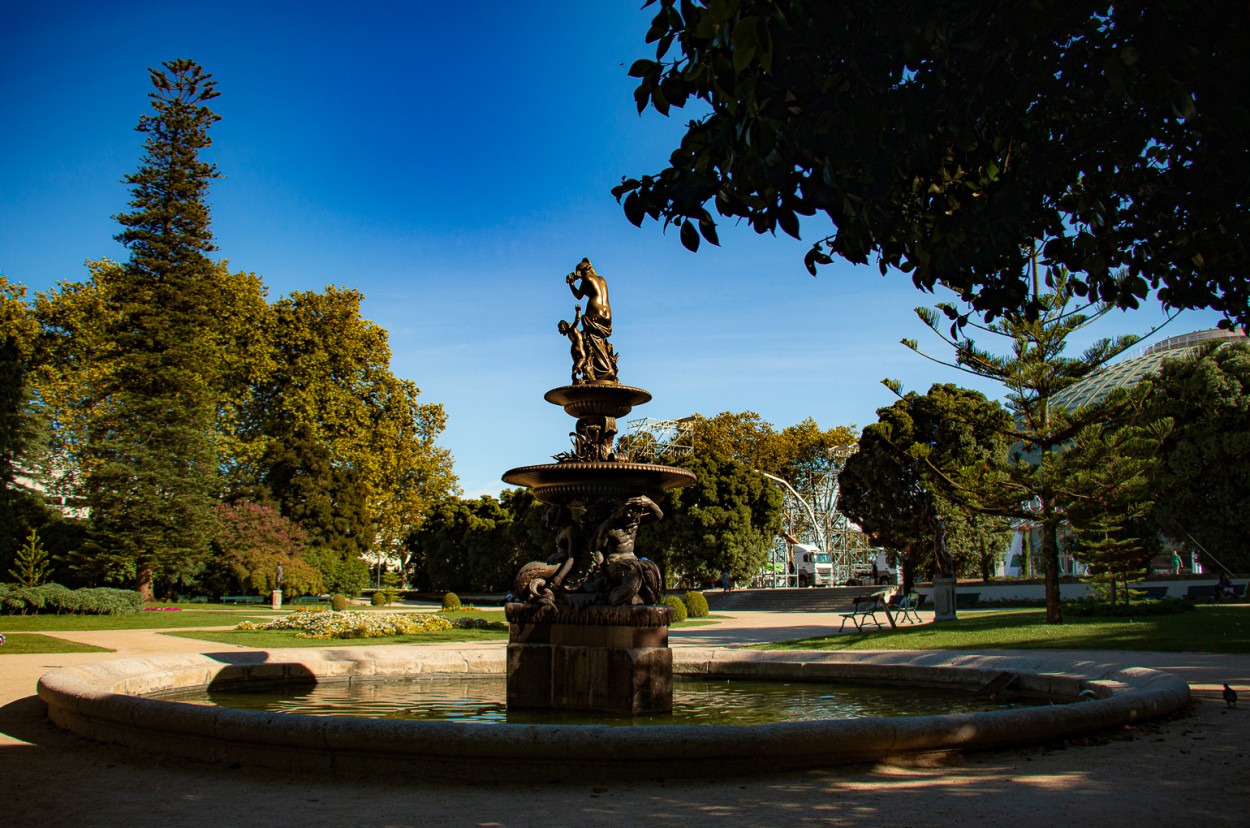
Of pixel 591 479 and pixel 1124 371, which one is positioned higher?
pixel 1124 371

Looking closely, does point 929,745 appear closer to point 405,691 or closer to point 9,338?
point 405,691

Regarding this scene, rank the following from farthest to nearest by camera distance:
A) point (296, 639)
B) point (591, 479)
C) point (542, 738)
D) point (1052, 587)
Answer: point (1052, 587) < point (296, 639) < point (591, 479) < point (542, 738)

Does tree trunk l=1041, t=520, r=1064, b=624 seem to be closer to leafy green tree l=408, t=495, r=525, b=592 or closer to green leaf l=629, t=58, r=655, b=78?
green leaf l=629, t=58, r=655, b=78

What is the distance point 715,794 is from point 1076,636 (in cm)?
1363

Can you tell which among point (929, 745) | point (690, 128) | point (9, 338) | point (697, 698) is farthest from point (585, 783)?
point (9, 338)

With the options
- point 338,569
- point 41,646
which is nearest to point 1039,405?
point 41,646

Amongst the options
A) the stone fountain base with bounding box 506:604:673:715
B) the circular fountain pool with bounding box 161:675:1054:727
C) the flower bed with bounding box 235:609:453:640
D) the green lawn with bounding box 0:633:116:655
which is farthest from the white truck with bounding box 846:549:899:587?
the stone fountain base with bounding box 506:604:673:715

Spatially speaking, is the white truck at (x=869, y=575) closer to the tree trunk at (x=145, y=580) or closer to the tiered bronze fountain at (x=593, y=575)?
the tree trunk at (x=145, y=580)

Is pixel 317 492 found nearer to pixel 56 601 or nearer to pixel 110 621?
pixel 56 601

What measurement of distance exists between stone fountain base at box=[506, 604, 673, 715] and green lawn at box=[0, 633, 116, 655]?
32.9ft

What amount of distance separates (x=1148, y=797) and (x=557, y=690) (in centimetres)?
485

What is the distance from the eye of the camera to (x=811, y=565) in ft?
196

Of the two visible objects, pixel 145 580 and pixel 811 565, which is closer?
pixel 145 580

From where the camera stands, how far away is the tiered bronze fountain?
26.4 feet
